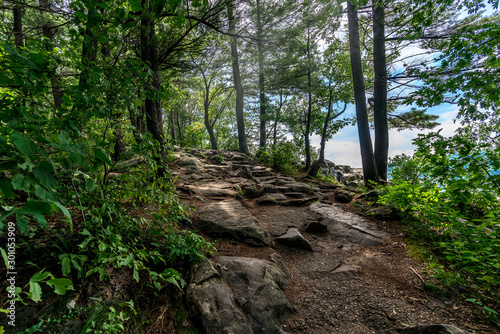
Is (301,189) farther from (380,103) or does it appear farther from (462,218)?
(380,103)

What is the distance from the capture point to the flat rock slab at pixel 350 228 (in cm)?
391

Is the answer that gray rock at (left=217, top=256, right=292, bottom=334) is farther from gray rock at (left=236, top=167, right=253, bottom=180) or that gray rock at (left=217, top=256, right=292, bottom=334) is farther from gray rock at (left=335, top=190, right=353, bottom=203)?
gray rock at (left=236, top=167, right=253, bottom=180)

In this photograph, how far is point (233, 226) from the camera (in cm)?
358

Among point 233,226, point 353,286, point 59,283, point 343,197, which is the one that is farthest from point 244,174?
point 59,283

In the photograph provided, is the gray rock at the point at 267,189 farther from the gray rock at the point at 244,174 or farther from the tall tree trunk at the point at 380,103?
the tall tree trunk at the point at 380,103

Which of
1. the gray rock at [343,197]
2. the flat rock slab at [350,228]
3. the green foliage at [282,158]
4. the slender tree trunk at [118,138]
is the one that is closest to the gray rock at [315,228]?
the flat rock slab at [350,228]

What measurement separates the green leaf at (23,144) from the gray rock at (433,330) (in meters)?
3.15

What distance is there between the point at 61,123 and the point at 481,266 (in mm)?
4396

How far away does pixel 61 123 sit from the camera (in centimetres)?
167

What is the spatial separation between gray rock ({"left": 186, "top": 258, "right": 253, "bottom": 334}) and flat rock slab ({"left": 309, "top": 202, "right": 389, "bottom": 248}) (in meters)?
2.73

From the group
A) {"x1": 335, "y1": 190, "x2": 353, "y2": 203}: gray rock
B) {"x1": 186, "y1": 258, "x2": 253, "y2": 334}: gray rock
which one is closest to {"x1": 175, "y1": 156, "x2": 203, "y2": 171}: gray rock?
{"x1": 335, "y1": 190, "x2": 353, "y2": 203}: gray rock

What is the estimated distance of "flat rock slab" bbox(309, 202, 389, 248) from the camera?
391 centimetres

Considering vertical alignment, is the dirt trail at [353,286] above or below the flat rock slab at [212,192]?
below

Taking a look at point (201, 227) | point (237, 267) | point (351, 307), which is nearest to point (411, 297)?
point (351, 307)
